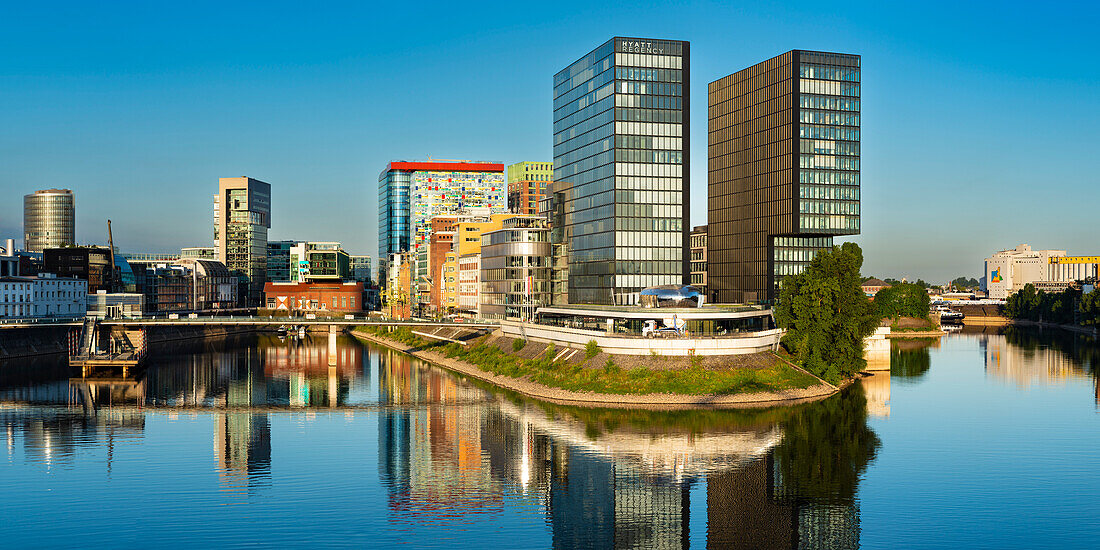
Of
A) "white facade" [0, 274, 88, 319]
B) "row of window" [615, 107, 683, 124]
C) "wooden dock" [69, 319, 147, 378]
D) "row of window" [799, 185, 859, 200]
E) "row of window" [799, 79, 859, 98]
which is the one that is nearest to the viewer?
"wooden dock" [69, 319, 147, 378]

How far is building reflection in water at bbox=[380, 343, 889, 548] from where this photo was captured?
5797cm

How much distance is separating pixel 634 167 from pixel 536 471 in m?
91.0

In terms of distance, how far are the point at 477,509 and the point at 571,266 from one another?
110 metres

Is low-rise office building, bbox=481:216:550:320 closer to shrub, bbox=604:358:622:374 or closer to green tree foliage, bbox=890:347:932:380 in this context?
shrub, bbox=604:358:622:374

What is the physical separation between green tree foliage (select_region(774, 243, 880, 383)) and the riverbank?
433cm

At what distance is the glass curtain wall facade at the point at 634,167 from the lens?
504 feet

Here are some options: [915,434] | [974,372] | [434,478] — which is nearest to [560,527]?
[434,478]

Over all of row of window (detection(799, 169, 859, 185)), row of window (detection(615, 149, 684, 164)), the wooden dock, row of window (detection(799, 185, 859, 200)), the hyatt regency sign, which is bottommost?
the wooden dock

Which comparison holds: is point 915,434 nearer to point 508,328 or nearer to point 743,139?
point 508,328

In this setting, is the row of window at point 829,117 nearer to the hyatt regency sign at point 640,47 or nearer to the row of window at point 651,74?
the row of window at point 651,74

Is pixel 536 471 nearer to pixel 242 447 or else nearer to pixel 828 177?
pixel 242 447

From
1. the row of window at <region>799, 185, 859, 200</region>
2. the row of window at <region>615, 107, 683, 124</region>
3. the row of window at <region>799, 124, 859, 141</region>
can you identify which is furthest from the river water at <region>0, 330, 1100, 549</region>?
the row of window at <region>799, 124, 859, 141</region>

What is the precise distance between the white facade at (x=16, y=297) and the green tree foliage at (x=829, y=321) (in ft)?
480

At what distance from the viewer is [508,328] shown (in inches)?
5812
